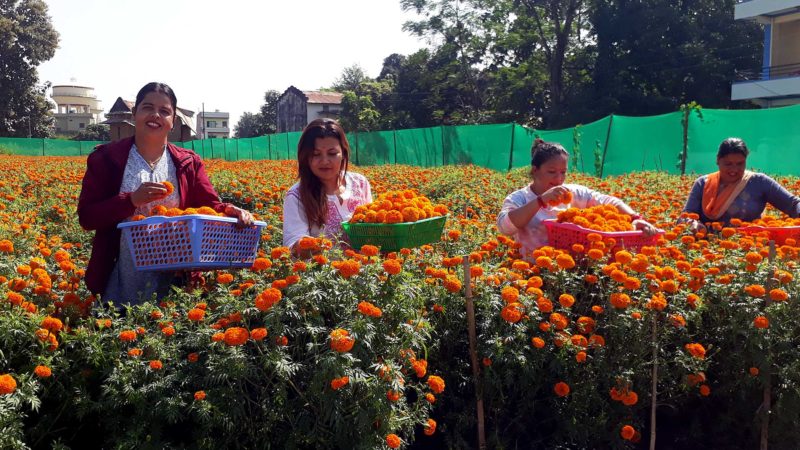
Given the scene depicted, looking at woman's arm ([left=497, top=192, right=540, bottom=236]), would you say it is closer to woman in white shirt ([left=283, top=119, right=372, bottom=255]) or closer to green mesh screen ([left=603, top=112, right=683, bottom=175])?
woman in white shirt ([left=283, top=119, right=372, bottom=255])

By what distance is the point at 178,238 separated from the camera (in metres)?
2.65

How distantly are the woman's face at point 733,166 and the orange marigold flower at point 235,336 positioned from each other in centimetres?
379

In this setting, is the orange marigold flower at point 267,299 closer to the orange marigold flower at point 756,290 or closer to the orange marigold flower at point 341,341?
the orange marigold flower at point 341,341

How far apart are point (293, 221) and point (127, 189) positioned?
29.8 inches

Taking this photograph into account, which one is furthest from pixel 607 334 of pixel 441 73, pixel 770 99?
pixel 441 73

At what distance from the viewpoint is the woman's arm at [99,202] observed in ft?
9.18

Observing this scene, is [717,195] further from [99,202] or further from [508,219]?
[99,202]

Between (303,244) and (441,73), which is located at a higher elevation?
(441,73)

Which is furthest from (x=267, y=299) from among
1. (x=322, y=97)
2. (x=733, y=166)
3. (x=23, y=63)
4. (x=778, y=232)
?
(x=322, y=97)

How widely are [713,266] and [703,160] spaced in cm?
1223

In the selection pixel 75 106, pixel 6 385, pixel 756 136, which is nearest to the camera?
pixel 6 385

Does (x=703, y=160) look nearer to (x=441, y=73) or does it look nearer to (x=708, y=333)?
(x=708, y=333)

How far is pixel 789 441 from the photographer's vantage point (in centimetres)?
298

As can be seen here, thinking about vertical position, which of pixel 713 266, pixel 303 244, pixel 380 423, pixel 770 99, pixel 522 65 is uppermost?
pixel 522 65
